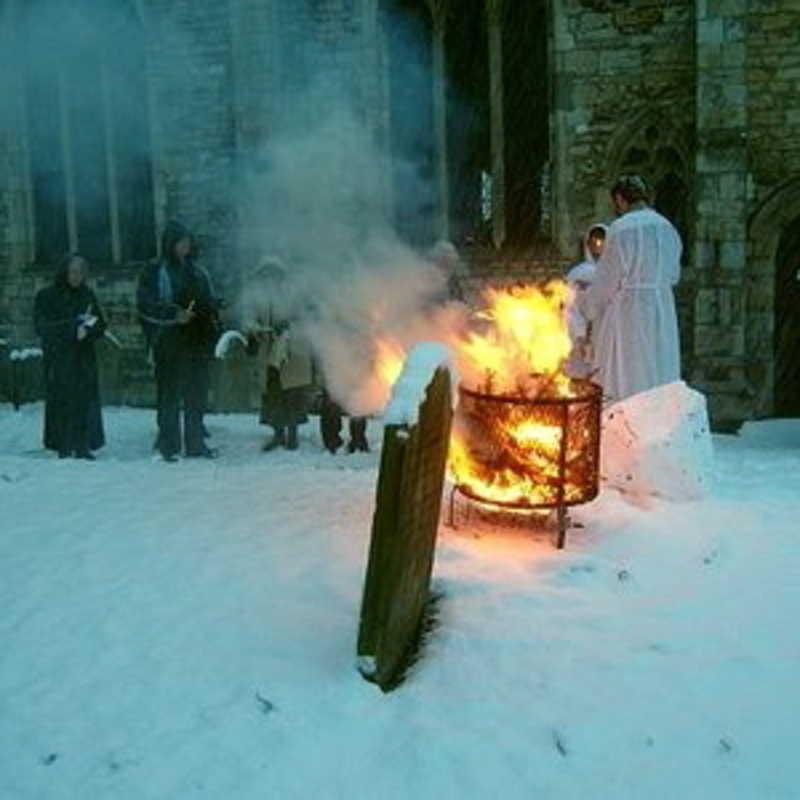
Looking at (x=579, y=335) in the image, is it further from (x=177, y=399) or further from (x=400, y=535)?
(x=177, y=399)

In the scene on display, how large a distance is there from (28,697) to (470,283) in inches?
347

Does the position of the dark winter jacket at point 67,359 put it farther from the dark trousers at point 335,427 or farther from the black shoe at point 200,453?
the dark trousers at point 335,427

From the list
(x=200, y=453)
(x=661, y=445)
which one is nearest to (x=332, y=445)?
(x=200, y=453)

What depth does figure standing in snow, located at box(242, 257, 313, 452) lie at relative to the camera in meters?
9.18

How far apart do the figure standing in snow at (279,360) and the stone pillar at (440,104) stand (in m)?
3.08

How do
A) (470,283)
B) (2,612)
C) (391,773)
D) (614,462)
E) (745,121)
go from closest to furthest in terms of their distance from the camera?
(391,773), (2,612), (614,462), (745,121), (470,283)

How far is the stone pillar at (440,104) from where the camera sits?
39.7 ft

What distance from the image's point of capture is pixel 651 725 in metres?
3.56

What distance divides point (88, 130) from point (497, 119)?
18.5ft

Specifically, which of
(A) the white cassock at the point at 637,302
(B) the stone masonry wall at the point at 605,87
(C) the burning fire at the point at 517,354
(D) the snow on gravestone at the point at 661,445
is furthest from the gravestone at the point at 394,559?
(B) the stone masonry wall at the point at 605,87

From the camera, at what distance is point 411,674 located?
3924mm

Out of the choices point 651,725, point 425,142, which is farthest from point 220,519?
point 425,142

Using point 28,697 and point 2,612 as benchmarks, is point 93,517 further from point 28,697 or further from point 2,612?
point 28,697

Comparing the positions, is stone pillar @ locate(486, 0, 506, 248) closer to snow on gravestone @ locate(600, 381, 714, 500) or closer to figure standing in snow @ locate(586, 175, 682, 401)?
figure standing in snow @ locate(586, 175, 682, 401)
